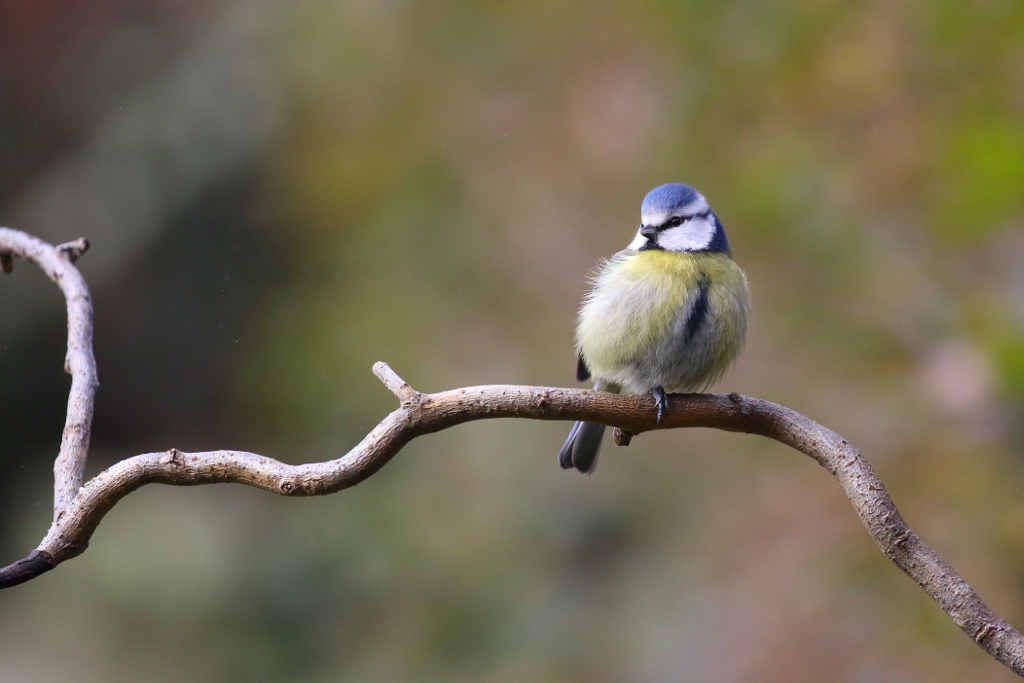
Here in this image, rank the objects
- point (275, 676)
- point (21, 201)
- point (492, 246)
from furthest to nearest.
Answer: point (21, 201) → point (492, 246) → point (275, 676)

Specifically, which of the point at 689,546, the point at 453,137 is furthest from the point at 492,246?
the point at 689,546

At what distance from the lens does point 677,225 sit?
8.38 ft

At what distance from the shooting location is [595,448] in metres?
2.60

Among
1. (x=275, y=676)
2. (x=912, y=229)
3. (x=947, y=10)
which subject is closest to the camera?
(x=947, y=10)

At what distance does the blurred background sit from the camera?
3461mm

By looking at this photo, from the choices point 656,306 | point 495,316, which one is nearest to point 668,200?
point 656,306

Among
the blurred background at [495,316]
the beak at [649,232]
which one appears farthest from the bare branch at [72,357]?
the blurred background at [495,316]

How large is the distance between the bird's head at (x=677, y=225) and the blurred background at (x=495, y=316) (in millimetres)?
810

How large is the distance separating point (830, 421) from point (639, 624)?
4.12ft

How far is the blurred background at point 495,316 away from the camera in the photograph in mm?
3461

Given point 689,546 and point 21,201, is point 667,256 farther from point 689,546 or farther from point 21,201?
point 21,201

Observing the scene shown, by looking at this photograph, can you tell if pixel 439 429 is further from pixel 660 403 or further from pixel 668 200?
pixel 668 200

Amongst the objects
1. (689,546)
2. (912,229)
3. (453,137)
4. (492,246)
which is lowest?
(689,546)

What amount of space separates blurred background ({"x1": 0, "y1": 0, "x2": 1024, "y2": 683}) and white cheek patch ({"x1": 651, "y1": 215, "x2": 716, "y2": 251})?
81cm
